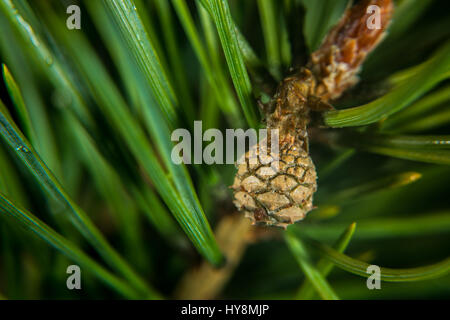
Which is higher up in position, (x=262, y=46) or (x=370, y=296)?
(x=262, y=46)

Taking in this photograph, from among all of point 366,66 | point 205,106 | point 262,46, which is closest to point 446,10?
point 366,66

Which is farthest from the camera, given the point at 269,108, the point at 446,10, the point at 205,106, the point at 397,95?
the point at 446,10

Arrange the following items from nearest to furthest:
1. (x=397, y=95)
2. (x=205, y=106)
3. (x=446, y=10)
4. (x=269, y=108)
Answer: (x=397, y=95), (x=269, y=108), (x=205, y=106), (x=446, y=10)

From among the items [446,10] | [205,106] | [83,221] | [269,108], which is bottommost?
[83,221]

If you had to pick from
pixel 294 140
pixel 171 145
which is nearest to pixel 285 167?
pixel 294 140

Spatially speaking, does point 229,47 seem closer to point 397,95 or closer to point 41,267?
point 397,95

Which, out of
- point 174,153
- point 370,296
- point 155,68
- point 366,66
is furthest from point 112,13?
point 370,296

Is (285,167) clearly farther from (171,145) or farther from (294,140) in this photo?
(171,145)

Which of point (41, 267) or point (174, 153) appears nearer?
point (174, 153)
